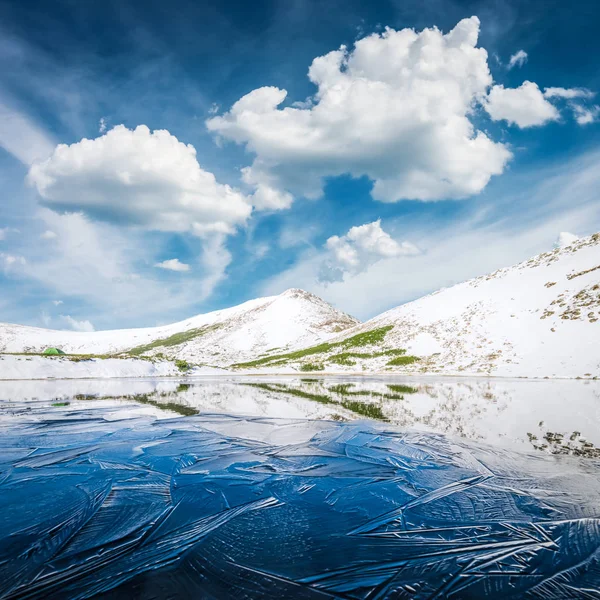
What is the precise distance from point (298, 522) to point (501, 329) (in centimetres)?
5525

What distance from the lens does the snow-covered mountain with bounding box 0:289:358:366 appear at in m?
122

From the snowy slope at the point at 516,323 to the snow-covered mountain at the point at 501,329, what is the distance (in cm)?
13

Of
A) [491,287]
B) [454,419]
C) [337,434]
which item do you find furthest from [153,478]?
[491,287]

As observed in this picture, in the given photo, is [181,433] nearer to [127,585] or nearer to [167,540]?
[167,540]

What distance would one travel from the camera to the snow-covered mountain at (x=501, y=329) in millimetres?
39562

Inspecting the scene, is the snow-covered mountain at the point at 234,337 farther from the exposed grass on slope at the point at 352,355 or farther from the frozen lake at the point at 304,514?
the frozen lake at the point at 304,514

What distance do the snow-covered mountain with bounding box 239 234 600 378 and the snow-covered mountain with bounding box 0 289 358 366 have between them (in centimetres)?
3429

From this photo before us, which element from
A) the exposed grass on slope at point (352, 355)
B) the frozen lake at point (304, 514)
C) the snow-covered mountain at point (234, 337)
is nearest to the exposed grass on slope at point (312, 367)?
the exposed grass on slope at point (352, 355)

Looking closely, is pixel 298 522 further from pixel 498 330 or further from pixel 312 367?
pixel 312 367

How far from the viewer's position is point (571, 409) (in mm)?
14555

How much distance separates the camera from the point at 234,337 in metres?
136

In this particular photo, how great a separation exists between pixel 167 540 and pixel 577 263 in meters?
69.2

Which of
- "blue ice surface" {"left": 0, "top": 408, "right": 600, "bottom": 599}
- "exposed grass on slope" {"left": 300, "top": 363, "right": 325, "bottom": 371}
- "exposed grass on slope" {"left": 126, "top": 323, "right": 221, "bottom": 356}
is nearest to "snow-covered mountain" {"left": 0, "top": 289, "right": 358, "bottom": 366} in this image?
"exposed grass on slope" {"left": 126, "top": 323, "right": 221, "bottom": 356}

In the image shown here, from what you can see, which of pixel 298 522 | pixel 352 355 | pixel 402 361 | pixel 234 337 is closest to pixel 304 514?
pixel 298 522
